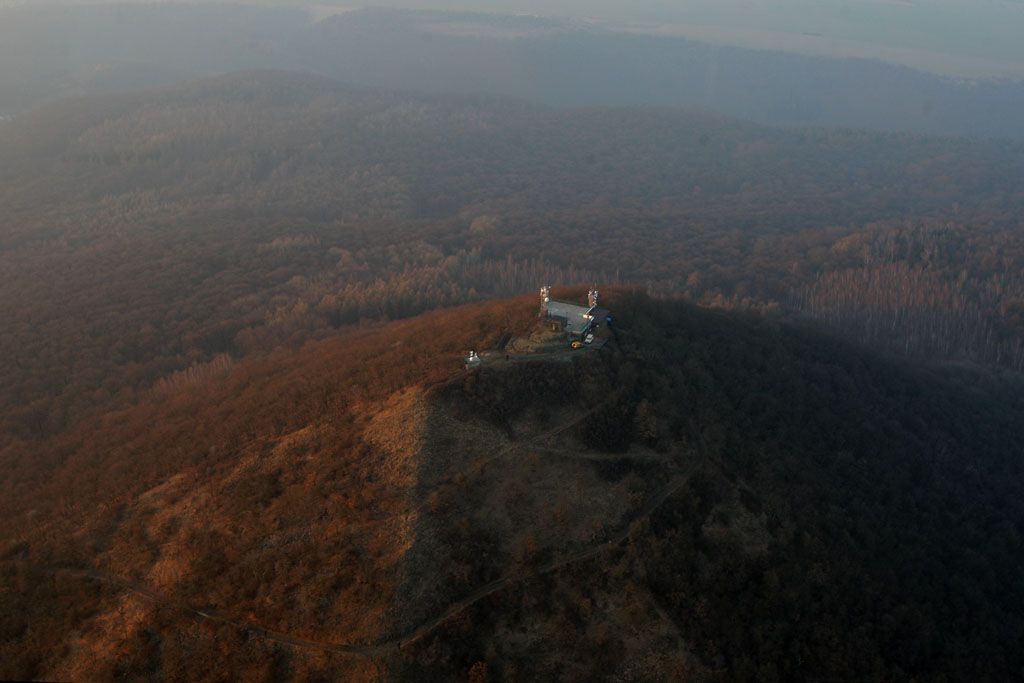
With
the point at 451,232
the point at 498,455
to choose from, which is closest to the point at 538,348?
the point at 498,455

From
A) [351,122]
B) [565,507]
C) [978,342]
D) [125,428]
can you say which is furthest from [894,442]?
[351,122]

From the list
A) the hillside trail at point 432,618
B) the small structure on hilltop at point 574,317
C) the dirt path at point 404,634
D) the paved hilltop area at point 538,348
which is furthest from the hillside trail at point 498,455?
the small structure on hilltop at point 574,317

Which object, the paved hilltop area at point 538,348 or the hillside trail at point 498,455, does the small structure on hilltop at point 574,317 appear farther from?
the hillside trail at point 498,455

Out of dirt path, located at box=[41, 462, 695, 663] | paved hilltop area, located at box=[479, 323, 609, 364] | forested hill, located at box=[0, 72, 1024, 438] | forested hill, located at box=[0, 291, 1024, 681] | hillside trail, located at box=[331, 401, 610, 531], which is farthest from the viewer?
forested hill, located at box=[0, 72, 1024, 438]

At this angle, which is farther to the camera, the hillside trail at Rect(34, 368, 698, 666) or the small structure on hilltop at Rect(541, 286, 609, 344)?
the small structure on hilltop at Rect(541, 286, 609, 344)

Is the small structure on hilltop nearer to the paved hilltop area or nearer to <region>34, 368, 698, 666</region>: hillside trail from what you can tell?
the paved hilltop area

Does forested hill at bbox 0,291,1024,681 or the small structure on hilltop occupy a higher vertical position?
the small structure on hilltop

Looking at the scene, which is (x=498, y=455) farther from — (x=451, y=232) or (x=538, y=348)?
(x=451, y=232)

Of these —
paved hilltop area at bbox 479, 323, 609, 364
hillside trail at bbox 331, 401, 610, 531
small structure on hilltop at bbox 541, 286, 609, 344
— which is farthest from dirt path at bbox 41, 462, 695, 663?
small structure on hilltop at bbox 541, 286, 609, 344

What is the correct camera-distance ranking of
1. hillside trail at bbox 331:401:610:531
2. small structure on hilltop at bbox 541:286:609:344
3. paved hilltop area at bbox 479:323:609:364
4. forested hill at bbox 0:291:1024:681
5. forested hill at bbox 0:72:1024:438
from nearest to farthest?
forested hill at bbox 0:291:1024:681 < hillside trail at bbox 331:401:610:531 < paved hilltop area at bbox 479:323:609:364 < small structure on hilltop at bbox 541:286:609:344 < forested hill at bbox 0:72:1024:438
